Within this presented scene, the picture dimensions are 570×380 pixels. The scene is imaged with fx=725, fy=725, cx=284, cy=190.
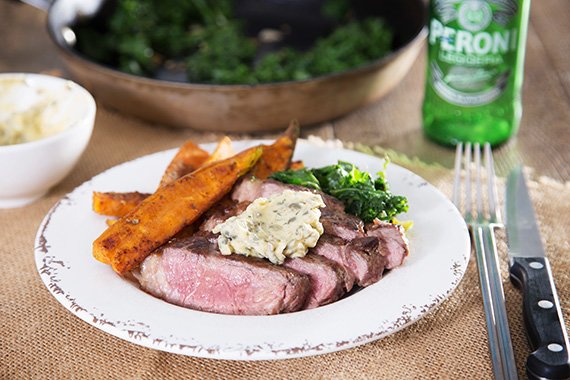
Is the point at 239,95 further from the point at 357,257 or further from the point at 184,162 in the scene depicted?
the point at 357,257

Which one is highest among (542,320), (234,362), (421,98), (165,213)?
(165,213)

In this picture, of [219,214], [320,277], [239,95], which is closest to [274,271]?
[320,277]

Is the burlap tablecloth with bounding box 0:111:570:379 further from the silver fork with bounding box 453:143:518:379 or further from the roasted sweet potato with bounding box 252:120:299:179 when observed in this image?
the roasted sweet potato with bounding box 252:120:299:179

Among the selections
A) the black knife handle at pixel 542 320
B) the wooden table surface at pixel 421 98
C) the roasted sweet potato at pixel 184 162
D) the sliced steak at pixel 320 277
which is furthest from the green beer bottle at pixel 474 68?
the sliced steak at pixel 320 277

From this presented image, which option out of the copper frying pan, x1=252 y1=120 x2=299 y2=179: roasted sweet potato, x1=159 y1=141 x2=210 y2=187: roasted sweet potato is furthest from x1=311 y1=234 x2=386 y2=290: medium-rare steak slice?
the copper frying pan

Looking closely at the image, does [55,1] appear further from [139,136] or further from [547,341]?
[547,341]

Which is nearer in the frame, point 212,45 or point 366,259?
point 366,259
